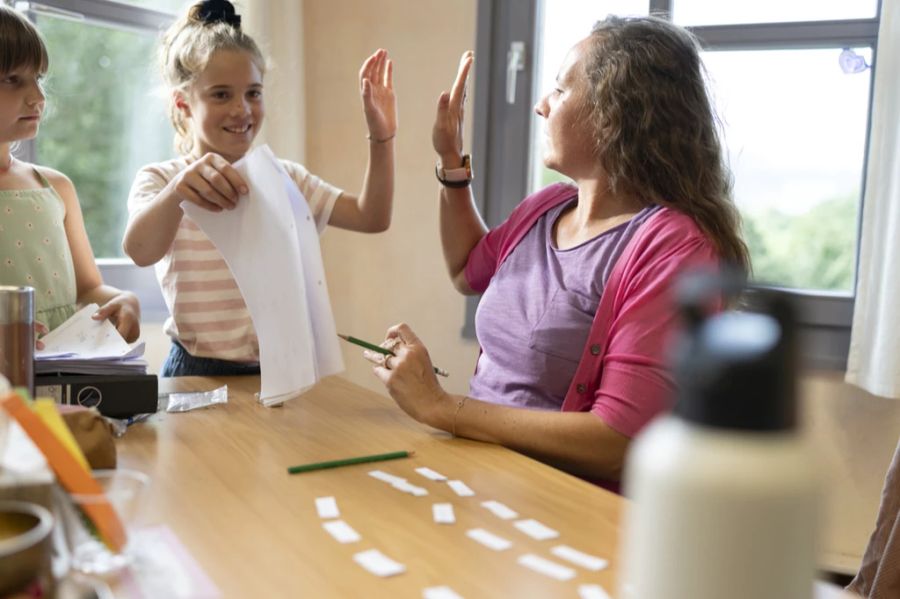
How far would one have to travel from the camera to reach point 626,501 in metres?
1.01

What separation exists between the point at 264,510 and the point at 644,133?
0.95 meters

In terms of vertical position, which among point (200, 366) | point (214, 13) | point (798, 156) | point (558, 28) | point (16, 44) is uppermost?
point (558, 28)

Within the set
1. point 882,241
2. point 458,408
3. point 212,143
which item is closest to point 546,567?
point 458,408

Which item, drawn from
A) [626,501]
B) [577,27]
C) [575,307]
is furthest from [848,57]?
[626,501]

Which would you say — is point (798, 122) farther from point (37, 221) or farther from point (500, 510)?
point (37, 221)

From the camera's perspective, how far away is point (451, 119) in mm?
1756

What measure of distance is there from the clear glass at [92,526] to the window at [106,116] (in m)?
1.87

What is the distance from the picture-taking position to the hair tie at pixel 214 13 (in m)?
1.79

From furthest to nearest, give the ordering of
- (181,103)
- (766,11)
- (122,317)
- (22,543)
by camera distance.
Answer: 1. (766,11)
2. (181,103)
3. (122,317)
4. (22,543)

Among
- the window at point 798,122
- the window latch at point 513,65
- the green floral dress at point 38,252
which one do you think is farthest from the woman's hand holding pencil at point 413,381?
the window latch at point 513,65

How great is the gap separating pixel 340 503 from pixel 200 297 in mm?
936

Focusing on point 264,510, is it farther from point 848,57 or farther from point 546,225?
point 848,57

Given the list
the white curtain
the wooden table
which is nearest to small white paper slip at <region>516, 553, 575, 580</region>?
the wooden table

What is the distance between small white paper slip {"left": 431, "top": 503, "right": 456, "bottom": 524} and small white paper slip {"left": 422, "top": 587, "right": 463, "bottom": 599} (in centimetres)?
16
